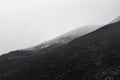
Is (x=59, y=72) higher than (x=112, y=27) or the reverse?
the reverse

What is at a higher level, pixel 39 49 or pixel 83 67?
pixel 39 49

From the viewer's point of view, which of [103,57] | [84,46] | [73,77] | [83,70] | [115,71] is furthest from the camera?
[84,46]

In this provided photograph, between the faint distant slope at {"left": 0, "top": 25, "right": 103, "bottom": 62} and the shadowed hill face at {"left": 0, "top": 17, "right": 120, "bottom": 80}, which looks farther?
the faint distant slope at {"left": 0, "top": 25, "right": 103, "bottom": 62}

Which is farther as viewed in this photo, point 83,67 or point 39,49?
point 39,49

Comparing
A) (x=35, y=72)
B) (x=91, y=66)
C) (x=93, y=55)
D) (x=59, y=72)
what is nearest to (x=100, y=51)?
(x=93, y=55)

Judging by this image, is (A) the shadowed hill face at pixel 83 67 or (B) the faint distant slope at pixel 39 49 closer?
(A) the shadowed hill face at pixel 83 67

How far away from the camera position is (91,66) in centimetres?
4091

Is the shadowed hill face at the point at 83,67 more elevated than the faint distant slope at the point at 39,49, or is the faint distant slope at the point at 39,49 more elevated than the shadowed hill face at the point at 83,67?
the faint distant slope at the point at 39,49

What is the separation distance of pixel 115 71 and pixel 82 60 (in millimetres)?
13754

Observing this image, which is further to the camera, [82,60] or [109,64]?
[82,60]

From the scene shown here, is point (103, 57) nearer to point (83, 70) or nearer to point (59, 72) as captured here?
point (83, 70)

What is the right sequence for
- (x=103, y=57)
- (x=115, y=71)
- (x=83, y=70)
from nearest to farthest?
(x=115, y=71) < (x=83, y=70) < (x=103, y=57)

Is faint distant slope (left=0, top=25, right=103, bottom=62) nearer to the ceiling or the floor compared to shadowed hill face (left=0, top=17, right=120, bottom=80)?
nearer to the ceiling

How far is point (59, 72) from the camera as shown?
4206 centimetres
